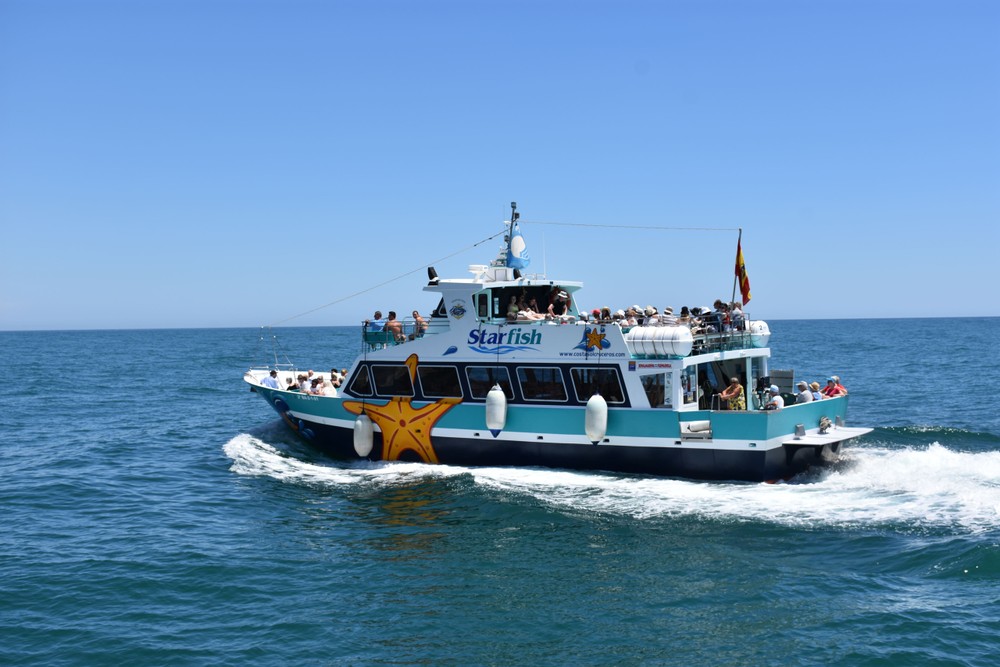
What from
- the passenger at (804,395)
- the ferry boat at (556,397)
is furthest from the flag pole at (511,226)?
the passenger at (804,395)

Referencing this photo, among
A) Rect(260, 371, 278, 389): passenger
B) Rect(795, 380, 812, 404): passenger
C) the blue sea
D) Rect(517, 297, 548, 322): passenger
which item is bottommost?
the blue sea

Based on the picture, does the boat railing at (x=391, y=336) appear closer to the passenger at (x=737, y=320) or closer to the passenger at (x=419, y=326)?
the passenger at (x=419, y=326)

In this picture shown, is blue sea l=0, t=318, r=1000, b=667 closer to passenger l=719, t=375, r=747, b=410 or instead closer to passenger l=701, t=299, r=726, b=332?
passenger l=719, t=375, r=747, b=410

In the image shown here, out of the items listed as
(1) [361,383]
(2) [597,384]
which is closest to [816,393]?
(2) [597,384]

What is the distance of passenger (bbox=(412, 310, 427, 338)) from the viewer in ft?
65.5

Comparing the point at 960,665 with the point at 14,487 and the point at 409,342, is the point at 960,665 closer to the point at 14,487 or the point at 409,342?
the point at 409,342

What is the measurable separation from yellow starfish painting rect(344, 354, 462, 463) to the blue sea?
46cm

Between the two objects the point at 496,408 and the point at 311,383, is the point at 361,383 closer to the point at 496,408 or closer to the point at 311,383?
the point at 311,383

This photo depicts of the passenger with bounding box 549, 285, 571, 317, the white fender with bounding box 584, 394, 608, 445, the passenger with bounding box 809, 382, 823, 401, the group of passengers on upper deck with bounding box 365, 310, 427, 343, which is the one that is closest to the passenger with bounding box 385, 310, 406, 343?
the group of passengers on upper deck with bounding box 365, 310, 427, 343

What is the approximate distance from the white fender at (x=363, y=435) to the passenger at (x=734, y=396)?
8.31m

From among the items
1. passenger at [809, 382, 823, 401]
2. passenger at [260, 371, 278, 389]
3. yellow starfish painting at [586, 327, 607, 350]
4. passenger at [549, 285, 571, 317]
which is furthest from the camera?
passenger at [260, 371, 278, 389]

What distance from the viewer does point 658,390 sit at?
17.8 m

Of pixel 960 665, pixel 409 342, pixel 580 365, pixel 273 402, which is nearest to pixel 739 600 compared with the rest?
pixel 960 665

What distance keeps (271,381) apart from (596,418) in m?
10.4
